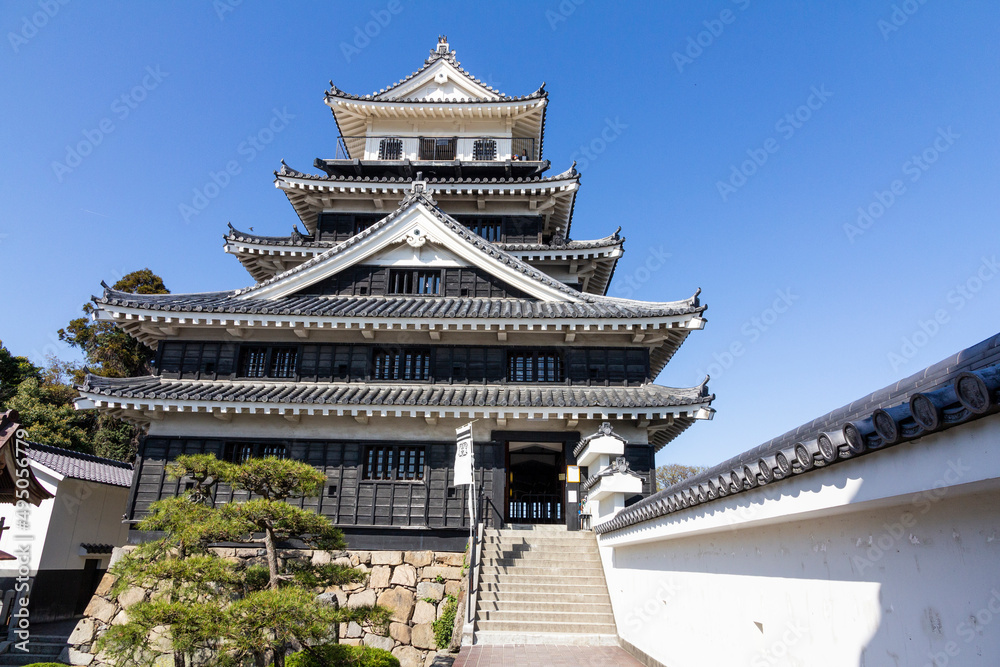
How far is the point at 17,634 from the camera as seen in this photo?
13.4m

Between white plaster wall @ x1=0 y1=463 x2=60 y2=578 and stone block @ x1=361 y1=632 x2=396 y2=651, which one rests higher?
white plaster wall @ x1=0 y1=463 x2=60 y2=578

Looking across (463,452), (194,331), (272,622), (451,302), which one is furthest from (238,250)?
(272,622)

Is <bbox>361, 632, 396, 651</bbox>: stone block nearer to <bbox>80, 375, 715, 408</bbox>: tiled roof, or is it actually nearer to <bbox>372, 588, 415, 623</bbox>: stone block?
<bbox>372, 588, 415, 623</bbox>: stone block

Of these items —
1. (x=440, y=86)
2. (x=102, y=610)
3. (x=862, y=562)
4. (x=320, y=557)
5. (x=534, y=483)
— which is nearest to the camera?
(x=862, y=562)

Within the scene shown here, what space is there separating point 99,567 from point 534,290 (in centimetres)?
1588

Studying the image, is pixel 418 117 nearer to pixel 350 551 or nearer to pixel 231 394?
pixel 231 394

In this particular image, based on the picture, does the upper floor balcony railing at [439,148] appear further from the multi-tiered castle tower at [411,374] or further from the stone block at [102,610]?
the stone block at [102,610]

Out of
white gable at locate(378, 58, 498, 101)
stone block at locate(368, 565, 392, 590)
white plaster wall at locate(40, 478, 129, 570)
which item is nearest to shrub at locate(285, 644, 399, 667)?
stone block at locate(368, 565, 392, 590)

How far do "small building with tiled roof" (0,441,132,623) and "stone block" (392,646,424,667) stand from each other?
34.2 feet

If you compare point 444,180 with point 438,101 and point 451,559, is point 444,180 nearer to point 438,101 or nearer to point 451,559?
point 438,101

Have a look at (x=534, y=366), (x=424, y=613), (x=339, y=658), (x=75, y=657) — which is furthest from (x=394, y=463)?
(x=75, y=657)

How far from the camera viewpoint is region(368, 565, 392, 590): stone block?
42.0 ft

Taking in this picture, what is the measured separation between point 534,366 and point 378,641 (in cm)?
727

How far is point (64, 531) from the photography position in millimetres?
16031
